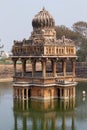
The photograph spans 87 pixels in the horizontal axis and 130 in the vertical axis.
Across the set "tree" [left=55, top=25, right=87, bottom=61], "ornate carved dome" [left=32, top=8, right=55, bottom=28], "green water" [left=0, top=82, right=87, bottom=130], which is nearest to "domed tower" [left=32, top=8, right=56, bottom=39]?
"ornate carved dome" [left=32, top=8, right=55, bottom=28]

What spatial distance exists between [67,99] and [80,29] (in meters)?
33.4

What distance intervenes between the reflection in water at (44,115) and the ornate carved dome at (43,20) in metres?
6.40

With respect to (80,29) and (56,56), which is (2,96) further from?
(80,29)

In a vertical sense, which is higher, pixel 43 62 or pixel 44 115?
pixel 43 62

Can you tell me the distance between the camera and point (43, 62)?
32.1 m

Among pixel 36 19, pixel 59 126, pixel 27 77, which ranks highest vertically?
pixel 36 19

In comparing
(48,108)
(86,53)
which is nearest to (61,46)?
(48,108)

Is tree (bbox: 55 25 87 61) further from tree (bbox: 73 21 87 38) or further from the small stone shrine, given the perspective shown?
the small stone shrine

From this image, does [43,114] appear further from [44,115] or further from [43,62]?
[43,62]

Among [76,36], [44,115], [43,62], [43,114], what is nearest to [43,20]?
[43,62]

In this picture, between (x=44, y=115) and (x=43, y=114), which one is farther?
(x=43, y=114)

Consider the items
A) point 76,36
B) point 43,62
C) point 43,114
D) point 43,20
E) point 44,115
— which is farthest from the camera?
point 76,36

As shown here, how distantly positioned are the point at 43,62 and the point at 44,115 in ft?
21.3

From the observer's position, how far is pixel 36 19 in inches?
1350
